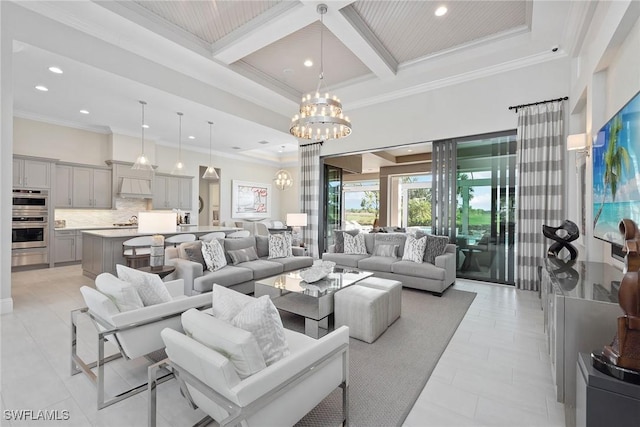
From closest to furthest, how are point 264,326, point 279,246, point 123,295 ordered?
1. point 264,326
2. point 123,295
3. point 279,246

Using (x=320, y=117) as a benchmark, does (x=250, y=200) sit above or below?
below

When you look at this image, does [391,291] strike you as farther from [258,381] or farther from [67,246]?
[67,246]

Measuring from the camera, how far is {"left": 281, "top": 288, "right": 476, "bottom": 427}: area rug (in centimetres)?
184

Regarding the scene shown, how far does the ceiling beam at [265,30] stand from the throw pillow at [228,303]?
3399 millimetres

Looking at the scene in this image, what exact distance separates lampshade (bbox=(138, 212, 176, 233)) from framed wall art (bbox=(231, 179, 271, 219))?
20.8ft

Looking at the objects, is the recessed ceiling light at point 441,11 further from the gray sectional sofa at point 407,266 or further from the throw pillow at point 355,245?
the throw pillow at point 355,245

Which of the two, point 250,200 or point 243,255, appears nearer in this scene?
point 243,255

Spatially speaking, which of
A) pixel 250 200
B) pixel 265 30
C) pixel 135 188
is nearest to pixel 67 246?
pixel 135 188

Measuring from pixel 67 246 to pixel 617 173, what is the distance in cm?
896

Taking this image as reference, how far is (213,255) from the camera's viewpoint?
13.8 feet

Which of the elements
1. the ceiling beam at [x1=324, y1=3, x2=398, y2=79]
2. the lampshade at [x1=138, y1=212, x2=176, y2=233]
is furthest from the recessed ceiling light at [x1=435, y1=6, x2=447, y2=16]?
the lampshade at [x1=138, y1=212, x2=176, y2=233]

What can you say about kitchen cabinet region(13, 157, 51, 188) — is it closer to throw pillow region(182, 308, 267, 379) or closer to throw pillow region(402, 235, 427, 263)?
throw pillow region(182, 308, 267, 379)

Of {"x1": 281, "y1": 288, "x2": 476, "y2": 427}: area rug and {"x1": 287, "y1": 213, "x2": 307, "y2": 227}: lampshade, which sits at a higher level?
{"x1": 287, "y1": 213, "x2": 307, "y2": 227}: lampshade

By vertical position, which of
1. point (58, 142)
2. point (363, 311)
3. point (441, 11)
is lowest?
point (363, 311)
